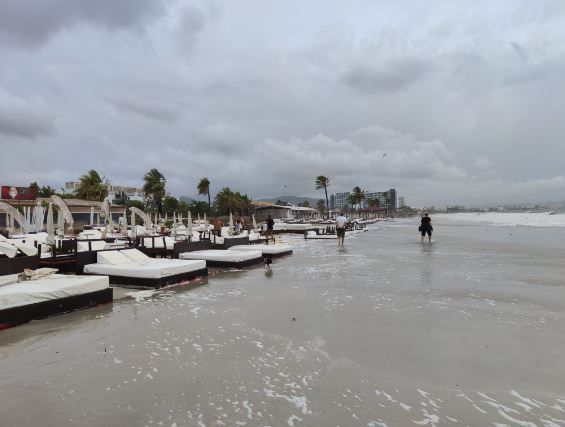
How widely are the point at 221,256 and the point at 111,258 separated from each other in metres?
3.72

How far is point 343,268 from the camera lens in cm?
1217

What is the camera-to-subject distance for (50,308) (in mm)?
6461

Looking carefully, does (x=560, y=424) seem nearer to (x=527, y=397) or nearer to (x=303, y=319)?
(x=527, y=397)

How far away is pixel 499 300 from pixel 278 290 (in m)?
4.64

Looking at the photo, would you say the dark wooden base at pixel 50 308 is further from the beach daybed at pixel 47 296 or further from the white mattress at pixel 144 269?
the white mattress at pixel 144 269

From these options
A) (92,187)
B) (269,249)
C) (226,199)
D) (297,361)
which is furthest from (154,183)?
(297,361)

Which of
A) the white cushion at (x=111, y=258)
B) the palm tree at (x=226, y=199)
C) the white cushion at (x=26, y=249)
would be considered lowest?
the white cushion at (x=111, y=258)

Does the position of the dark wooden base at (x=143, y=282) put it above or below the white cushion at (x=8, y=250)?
below

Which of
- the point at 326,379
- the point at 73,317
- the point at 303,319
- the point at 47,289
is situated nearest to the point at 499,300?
the point at 303,319

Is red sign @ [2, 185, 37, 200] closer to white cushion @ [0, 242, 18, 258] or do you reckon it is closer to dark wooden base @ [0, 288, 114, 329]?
white cushion @ [0, 242, 18, 258]

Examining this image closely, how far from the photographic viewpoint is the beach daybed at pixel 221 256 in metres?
12.6

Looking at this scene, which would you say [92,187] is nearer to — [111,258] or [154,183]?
[154,183]

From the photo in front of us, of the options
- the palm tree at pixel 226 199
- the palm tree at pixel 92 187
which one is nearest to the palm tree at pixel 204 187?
the palm tree at pixel 226 199

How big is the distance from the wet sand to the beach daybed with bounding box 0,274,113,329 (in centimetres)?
22
